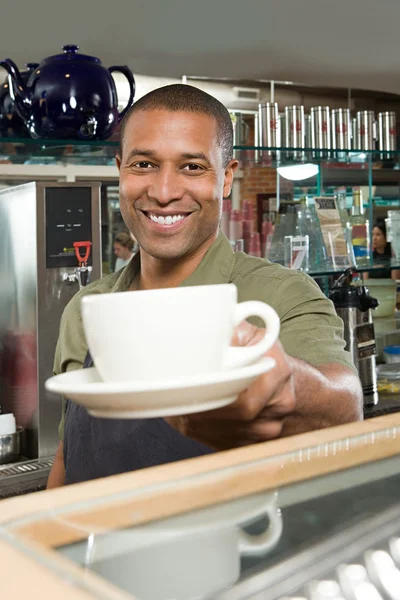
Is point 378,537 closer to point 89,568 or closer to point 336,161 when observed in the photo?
point 89,568

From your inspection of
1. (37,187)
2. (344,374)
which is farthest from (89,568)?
(37,187)

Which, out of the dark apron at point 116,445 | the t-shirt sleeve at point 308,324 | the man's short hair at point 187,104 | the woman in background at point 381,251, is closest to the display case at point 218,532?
the t-shirt sleeve at point 308,324

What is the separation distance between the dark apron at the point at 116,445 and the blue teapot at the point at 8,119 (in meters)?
1.44

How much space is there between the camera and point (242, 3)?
5.12m

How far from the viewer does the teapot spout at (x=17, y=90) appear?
2.52 m

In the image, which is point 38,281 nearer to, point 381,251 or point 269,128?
point 269,128

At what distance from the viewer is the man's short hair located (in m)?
1.44

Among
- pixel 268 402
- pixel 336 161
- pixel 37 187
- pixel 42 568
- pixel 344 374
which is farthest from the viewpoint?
pixel 336 161

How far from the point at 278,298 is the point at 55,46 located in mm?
4546

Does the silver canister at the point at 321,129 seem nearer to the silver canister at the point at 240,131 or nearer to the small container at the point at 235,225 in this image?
the silver canister at the point at 240,131

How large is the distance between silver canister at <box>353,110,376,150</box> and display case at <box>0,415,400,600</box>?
331 cm

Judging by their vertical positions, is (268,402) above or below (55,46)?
below

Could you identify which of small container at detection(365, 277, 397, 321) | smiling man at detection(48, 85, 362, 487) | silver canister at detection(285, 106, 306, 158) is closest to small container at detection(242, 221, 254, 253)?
silver canister at detection(285, 106, 306, 158)

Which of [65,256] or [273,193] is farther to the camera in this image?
[273,193]
